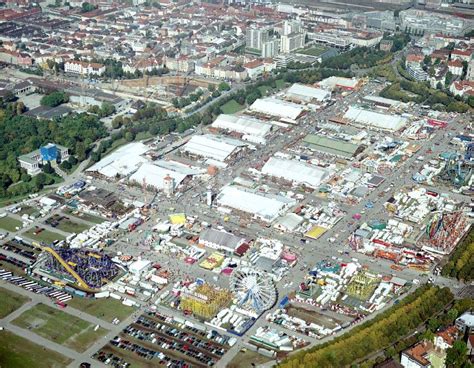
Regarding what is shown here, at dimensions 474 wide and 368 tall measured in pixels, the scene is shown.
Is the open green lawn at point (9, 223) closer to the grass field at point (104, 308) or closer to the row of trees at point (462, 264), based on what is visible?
the grass field at point (104, 308)

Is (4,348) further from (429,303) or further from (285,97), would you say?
(285,97)

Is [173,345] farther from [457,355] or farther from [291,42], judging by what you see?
[291,42]

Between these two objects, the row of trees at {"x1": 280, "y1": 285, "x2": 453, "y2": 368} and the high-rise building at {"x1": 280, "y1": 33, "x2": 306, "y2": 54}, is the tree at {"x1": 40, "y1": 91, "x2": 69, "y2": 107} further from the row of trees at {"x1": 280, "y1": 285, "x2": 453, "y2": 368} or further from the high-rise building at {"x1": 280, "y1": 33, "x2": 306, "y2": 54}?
the row of trees at {"x1": 280, "y1": 285, "x2": 453, "y2": 368}

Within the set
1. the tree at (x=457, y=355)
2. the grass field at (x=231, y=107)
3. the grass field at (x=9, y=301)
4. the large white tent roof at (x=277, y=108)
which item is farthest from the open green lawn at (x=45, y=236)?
the large white tent roof at (x=277, y=108)

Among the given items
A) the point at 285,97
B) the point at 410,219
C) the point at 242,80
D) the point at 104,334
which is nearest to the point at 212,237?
the point at 104,334

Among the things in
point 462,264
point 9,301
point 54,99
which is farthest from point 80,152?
point 462,264

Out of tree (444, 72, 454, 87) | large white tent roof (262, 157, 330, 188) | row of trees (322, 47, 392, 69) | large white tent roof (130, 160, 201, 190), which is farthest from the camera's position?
row of trees (322, 47, 392, 69)

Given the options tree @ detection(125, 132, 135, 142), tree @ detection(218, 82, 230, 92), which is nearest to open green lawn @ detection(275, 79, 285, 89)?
tree @ detection(218, 82, 230, 92)
